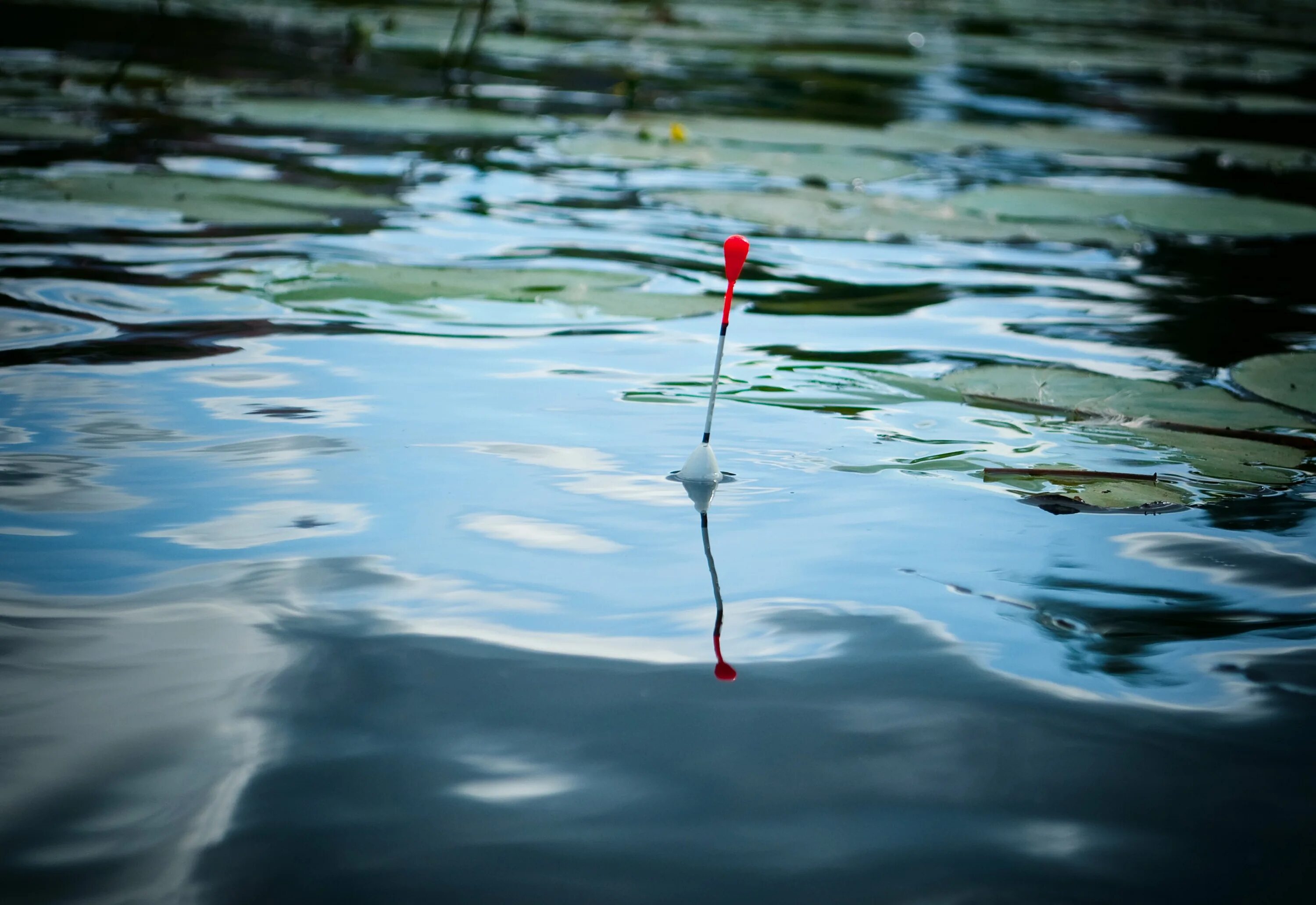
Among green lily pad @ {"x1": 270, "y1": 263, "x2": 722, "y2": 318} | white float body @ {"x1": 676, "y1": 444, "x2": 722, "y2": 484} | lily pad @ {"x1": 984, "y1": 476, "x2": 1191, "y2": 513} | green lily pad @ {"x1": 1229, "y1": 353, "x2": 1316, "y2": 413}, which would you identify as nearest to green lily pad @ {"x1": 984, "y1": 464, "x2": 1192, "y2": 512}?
lily pad @ {"x1": 984, "y1": 476, "x2": 1191, "y2": 513}

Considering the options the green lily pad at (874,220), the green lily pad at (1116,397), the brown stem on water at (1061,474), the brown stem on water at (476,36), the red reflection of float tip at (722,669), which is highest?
the brown stem on water at (476,36)

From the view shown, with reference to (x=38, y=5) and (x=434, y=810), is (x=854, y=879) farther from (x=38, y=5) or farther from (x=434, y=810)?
(x=38, y=5)

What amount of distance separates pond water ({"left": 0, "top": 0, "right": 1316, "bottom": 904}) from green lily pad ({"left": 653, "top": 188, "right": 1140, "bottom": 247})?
2cm

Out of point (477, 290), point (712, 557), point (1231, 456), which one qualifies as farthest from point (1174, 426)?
point (477, 290)

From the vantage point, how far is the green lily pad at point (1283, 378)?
2.26 m

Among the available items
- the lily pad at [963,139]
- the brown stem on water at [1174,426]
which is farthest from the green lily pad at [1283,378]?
the lily pad at [963,139]

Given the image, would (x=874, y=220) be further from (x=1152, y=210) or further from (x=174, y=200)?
(x=174, y=200)

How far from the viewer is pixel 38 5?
9.45 metres

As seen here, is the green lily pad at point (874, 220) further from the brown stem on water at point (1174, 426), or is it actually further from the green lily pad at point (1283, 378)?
the brown stem on water at point (1174, 426)

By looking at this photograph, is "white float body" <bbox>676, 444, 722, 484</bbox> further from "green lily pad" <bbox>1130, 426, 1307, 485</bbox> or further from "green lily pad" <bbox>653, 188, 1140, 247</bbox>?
"green lily pad" <bbox>653, 188, 1140, 247</bbox>

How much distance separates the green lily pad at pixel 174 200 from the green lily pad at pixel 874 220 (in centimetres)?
101

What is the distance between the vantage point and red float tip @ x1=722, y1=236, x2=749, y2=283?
1.62 m

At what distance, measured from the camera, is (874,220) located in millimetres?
3713

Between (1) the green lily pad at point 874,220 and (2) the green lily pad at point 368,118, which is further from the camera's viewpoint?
(2) the green lily pad at point 368,118
